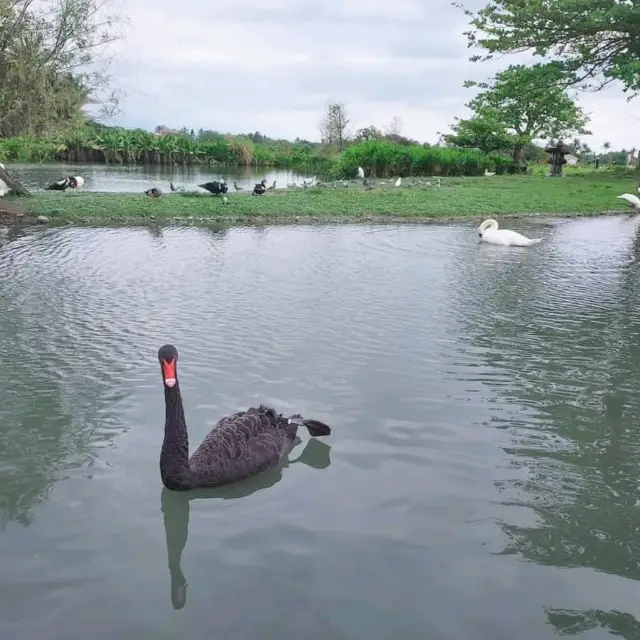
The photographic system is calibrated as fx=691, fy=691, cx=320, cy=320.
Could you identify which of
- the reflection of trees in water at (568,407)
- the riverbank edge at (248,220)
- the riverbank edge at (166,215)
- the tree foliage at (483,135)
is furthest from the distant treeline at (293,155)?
the reflection of trees in water at (568,407)

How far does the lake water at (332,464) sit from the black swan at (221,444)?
12cm

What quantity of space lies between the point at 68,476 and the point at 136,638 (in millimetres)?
1570

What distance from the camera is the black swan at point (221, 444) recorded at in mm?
4133

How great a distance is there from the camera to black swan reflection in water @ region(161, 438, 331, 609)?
11.3 feet

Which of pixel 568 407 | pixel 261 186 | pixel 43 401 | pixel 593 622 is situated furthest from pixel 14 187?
pixel 593 622

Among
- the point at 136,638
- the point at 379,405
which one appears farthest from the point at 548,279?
the point at 136,638

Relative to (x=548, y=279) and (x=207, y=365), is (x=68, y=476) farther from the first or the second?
(x=548, y=279)

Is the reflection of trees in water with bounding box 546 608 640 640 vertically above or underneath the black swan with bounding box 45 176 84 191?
underneath

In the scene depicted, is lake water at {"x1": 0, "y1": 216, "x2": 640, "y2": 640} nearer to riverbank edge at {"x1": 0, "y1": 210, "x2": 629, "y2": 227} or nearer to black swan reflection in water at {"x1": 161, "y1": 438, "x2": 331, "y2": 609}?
black swan reflection in water at {"x1": 161, "y1": 438, "x2": 331, "y2": 609}

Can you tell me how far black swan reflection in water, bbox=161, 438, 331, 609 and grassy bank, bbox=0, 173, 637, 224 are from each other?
1112cm

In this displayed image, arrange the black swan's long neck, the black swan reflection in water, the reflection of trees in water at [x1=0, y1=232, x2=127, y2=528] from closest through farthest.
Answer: the black swan reflection in water
the black swan's long neck
the reflection of trees in water at [x1=0, y1=232, x2=127, y2=528]

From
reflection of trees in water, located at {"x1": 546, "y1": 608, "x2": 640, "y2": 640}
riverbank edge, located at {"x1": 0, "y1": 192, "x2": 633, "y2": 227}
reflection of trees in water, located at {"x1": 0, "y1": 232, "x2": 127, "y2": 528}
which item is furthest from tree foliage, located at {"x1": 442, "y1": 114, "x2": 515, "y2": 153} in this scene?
reflection of trees in water, located at {"x1": 546, "y1": 608, "x2": 640, "y2": 640}

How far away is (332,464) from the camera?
4.64 m

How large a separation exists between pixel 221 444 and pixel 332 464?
2.54ft
